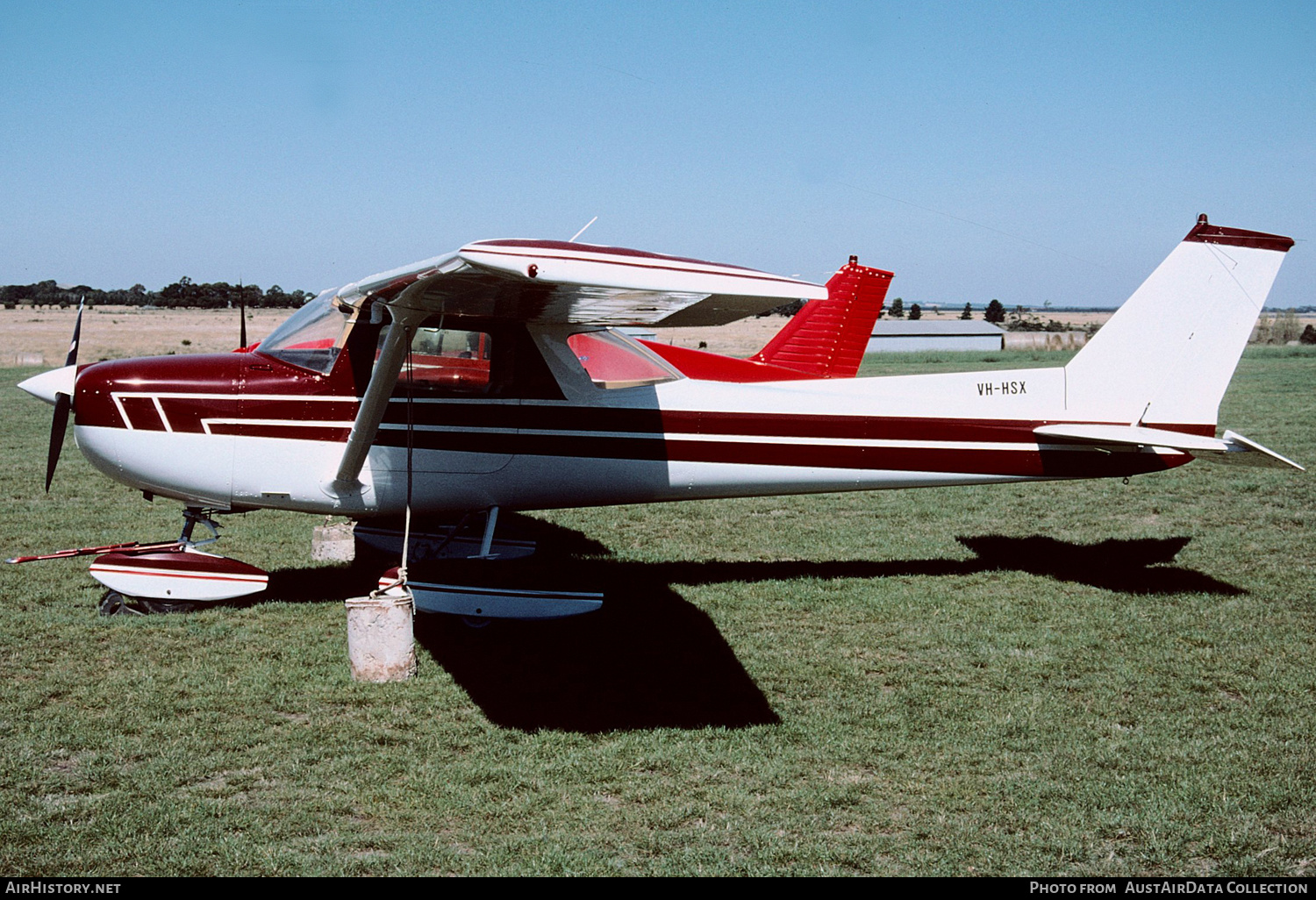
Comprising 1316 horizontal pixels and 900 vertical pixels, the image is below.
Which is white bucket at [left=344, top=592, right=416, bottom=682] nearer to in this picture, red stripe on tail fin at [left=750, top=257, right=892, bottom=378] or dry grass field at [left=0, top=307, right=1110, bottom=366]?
red stripe on tail fin at [left=750, top=257, right=892, bottom=378]

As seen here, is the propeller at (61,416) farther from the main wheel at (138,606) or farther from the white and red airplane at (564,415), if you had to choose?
the main wheel at (138,606)

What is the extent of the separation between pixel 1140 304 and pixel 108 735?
7.21m

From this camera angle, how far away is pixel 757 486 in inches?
276

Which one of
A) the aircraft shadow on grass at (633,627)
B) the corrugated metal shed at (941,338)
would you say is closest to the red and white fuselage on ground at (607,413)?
the aircraft shadow on grass at (633,627)

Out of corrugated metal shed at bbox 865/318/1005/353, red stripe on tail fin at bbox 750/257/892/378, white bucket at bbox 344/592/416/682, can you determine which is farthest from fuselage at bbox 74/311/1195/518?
→ corrugated metal shed at bbox 865/318/1005/353

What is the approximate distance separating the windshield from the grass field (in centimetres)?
170

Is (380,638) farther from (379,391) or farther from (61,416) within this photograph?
(61,416)

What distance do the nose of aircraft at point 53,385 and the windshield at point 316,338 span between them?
121 cm

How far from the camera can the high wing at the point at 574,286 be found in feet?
12.4

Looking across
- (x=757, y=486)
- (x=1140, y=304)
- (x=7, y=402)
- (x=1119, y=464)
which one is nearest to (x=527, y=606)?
(x=757, y=486)

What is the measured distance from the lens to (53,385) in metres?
6.34

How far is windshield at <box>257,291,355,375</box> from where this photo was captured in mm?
6301

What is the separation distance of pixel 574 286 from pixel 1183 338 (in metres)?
5.12
